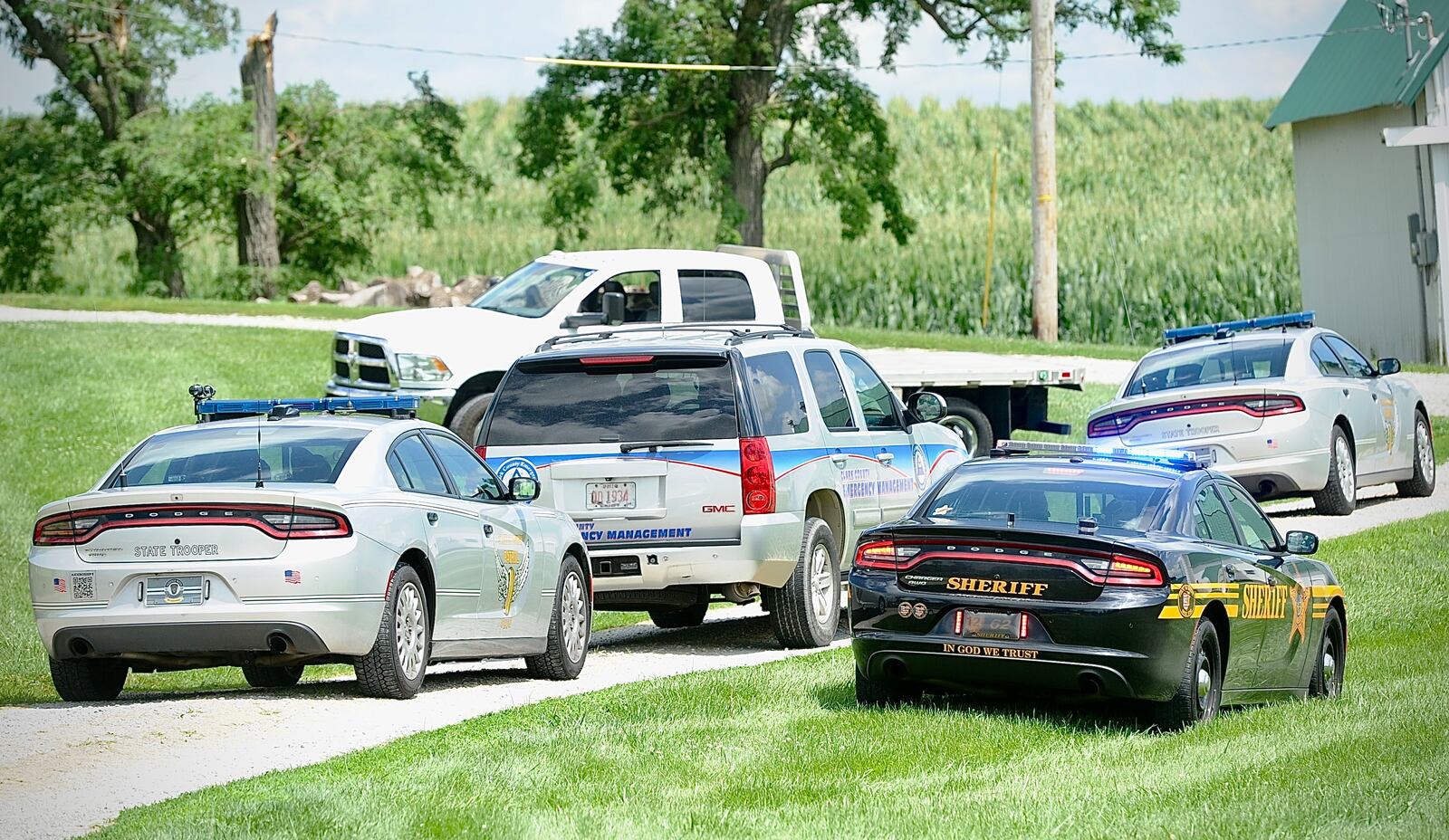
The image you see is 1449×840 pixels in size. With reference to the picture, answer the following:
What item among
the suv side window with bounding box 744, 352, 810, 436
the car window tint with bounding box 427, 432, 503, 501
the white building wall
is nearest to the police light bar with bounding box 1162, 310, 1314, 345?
the suv side window with bounding box 744, 352, 810, 436

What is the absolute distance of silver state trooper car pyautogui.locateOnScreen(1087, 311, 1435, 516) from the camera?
18.3 meters

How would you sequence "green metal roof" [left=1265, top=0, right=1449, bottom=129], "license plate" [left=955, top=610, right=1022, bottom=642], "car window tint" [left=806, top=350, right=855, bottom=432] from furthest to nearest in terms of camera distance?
"green metal roof" [left=1265, top=0, right=1449, bottom=129] < "car window tint" [left=806, top=350, right=855, bottom=432] < "license plate" [left=955, top=610, right=1022, bottom=642]

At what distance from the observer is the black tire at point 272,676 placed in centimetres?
1121

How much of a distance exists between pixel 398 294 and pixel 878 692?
34.9 meters

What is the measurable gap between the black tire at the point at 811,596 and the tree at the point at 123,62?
1324 inches

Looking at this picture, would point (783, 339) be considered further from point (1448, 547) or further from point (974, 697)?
point (1448, 547)

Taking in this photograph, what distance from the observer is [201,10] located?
46.0 m

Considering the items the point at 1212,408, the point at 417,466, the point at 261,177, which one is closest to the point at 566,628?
the point at 417,466

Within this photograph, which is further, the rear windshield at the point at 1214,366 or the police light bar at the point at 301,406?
the rear windshield at the point at 1214,366

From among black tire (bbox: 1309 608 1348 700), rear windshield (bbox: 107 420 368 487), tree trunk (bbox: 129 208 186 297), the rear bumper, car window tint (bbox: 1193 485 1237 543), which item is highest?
tree trunk (bbox: 129 208 186 297)

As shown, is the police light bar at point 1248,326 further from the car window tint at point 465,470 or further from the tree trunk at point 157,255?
the tree trunk at point 157,255

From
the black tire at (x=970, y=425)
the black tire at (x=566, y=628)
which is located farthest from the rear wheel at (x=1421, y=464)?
the black tire at (x=566, y=628)

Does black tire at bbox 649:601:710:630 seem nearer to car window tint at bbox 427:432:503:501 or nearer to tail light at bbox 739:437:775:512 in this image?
tail light at bbox 739:437:775:512

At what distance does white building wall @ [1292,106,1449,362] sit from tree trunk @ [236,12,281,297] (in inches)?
807
